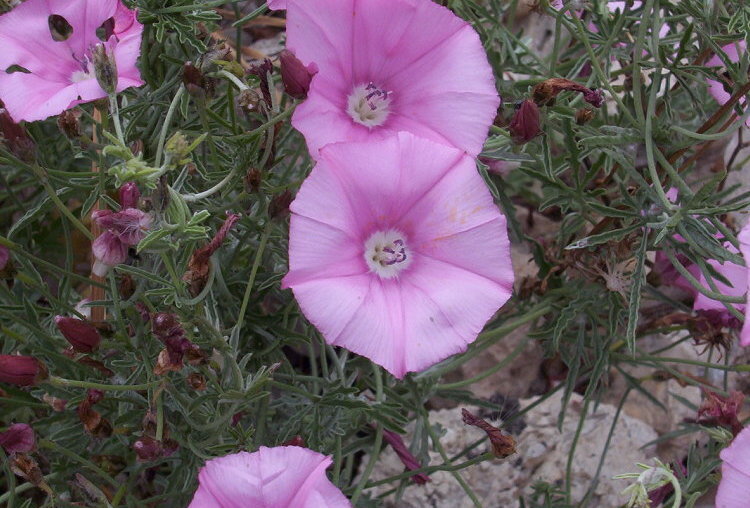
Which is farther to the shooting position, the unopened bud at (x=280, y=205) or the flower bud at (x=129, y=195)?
the unopened bud at (x=280, y=205)

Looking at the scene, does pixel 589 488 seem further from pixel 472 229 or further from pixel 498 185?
pixel 472 229

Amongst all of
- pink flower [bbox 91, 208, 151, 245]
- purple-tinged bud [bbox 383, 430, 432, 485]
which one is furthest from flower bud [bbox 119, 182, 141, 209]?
purple-tinged bud [bbox 383, 430, 432, 485]

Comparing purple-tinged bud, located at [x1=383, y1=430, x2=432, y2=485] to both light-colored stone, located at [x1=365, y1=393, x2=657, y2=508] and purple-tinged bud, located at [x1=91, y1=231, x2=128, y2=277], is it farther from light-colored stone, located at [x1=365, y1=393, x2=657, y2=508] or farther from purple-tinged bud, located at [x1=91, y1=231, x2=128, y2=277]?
purple-tinged bud, located at [x1=91, y1=231, x2=128, y2=277]

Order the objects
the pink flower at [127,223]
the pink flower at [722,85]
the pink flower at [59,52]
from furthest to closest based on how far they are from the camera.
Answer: the pink flower at [722,85]
the pink flower at [59,52]
the pink flower at [127,223]

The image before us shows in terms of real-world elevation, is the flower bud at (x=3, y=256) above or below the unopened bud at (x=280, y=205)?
above

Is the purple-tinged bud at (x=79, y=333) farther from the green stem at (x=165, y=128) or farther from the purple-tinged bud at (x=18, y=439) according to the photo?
the green stem at (x=165, y=128)

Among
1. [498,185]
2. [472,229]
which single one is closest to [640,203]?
[498,185]

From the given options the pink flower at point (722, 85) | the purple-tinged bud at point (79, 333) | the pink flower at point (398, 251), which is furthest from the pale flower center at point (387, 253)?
the pink flower at point (722, 85)

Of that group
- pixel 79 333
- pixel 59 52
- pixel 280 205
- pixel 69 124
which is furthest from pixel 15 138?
pixel 280 205
